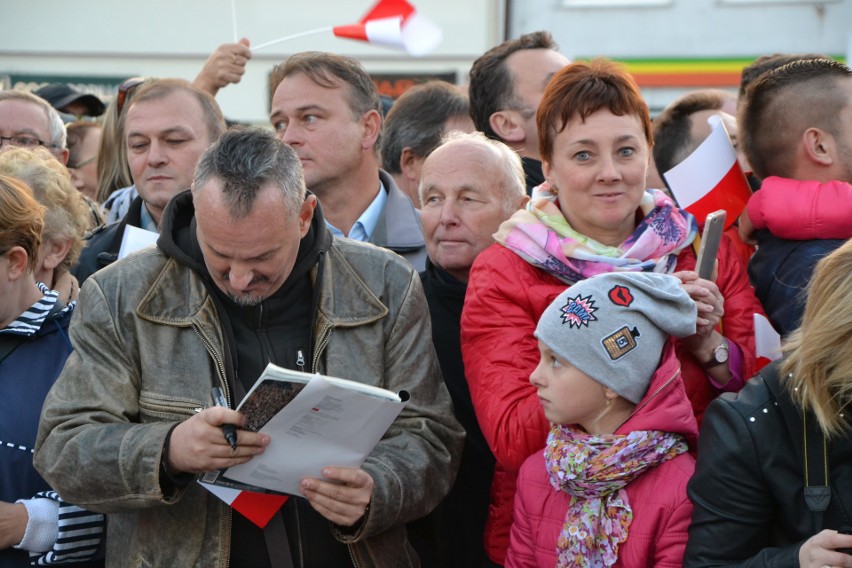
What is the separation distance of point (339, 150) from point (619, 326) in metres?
2.34

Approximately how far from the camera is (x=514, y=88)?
18.1ft

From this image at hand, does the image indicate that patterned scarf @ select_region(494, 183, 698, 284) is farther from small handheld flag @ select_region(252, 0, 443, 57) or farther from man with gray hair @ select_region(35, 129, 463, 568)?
small handheld flag @ select_region(252, 0, 443, 57)

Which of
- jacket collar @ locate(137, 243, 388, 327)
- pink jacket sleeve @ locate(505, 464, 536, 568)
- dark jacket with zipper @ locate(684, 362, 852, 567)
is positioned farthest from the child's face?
jacket collar @ locate(137, 243, 388, 327)

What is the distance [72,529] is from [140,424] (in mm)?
582

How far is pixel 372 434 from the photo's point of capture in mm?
3242

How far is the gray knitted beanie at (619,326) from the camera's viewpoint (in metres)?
3.27

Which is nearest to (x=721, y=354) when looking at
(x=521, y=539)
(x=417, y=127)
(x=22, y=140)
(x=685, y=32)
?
(x=521, y=539)

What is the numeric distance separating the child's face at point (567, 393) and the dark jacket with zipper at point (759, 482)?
0.36m

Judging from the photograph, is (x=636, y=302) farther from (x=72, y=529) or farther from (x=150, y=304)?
(x=72, y=529)

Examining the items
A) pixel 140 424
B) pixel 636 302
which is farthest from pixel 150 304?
pixel 636 302

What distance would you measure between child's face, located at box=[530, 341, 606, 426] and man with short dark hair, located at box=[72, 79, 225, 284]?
250cm

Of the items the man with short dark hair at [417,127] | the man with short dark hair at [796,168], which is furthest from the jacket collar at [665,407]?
the man with short dark hair at [417,127]

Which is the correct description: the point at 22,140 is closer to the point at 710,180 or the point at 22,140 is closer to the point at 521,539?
the point at 710,180

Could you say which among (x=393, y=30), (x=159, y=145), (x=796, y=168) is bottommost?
(x=159, y=145)
